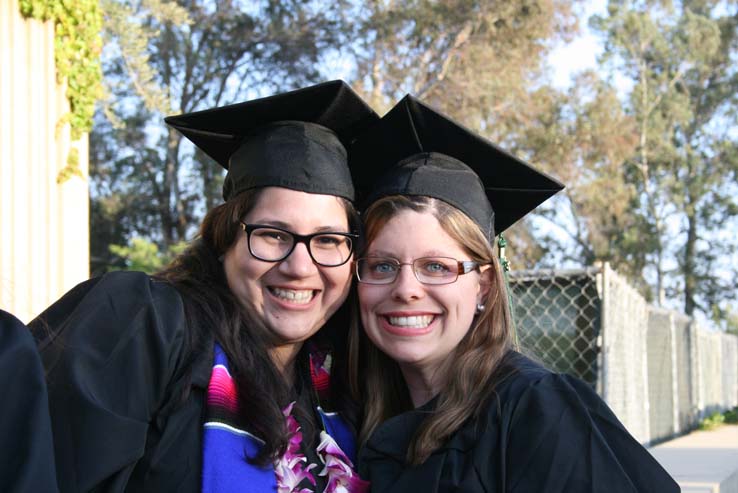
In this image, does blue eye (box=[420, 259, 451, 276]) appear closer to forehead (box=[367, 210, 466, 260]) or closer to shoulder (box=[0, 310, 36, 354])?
forehead (box=[367, 210, 466, 260])

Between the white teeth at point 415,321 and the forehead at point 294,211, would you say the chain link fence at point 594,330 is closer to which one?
the white teeth at point 415,321

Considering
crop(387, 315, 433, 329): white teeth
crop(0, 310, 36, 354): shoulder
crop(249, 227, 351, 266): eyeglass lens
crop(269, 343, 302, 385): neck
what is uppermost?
crop(249, 227, 351, 266): eyeglass lens

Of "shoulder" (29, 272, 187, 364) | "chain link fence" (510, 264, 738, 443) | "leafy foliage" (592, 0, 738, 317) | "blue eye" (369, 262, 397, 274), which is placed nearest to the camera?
"shoulder" (29, 272, 187, 364)

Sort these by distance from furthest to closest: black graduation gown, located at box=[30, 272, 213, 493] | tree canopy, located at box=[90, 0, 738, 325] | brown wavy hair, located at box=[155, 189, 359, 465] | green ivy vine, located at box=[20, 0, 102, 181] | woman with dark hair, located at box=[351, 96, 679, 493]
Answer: tree canopy, located at box=[90, 0, 738, 325]
green ivy vine, located at box=[20, 0, 102, 181]
brown wavy hair, located at box=[155, 189, 359, 465]
woman with dark hair, located at box=[351, 96, 679, 493]
black graduation gown, located at box=[30, 272, 213, 493]

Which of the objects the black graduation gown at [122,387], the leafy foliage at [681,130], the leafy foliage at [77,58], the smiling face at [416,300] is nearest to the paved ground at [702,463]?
the smiling face at [416,300]

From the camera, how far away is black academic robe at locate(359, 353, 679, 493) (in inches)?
83.3

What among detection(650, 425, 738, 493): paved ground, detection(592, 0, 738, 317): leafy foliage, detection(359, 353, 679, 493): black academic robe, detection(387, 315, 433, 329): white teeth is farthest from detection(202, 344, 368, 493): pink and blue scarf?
detection(592, 0, 738, 317): leafy foliage

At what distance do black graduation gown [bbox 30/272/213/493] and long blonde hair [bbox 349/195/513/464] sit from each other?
64 centimetres

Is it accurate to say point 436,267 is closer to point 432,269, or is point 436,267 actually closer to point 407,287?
point 432,269

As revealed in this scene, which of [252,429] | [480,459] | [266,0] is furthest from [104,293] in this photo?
[266,0]

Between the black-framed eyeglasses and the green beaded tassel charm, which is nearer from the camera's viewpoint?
the black-framed eyeglasses

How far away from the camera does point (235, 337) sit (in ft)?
7.96

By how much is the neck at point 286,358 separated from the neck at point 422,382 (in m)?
0.35

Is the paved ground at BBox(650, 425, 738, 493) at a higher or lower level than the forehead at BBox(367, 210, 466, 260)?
lower
